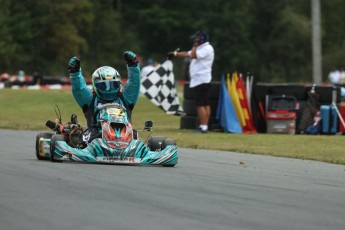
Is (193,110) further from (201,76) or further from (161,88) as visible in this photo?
(161,88)

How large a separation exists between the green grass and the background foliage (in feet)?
115

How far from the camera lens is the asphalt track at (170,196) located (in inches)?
291

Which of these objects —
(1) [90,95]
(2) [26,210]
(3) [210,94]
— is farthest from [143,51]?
(2) [26,210]

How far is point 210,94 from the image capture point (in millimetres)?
19484

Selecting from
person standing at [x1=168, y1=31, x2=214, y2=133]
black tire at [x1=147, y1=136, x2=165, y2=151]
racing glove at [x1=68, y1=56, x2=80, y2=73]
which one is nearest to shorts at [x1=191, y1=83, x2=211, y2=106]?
person standing at [x1=168, y1=31, x2=214, y2=133]

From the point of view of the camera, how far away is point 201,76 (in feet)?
61.4

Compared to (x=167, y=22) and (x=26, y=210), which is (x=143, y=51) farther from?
(x=26, y=210)

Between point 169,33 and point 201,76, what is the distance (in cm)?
6296

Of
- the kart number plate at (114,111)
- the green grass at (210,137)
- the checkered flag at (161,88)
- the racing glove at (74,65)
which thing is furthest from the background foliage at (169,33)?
the kart number plate at (114,111)

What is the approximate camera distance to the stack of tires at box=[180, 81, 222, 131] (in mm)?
19500

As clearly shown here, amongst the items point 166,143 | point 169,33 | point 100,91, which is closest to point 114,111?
point 100,91

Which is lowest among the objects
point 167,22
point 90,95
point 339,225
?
point 339,225

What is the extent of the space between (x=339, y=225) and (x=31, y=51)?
194 feet

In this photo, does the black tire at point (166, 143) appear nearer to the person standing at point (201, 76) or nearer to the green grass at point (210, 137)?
the green grass at point (210, 137)
